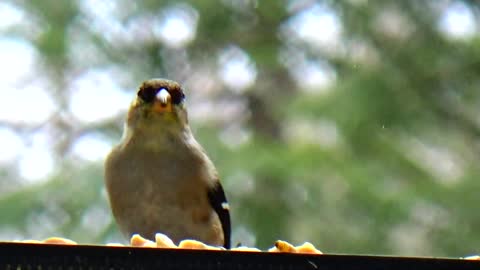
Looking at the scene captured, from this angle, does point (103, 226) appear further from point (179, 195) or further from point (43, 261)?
point (43, 261)

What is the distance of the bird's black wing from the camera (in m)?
4.33

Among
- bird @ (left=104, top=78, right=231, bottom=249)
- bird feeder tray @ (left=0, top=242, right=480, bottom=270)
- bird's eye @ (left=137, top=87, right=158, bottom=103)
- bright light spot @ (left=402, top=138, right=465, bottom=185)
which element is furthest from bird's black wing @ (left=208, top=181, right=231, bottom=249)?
bright light spot @ (left=402, top=138, right=465, bottom=185)

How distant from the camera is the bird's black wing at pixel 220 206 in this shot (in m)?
4.33

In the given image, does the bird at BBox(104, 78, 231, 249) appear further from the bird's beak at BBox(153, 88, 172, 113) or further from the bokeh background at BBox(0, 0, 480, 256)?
the bokeh background at BBox(0, 0, 480, 256)

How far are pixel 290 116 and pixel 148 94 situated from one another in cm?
505

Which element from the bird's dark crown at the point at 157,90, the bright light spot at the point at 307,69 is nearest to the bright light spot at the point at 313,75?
the bright light spot at the point at 307,69

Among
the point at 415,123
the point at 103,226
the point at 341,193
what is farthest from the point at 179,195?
the point at 415,123

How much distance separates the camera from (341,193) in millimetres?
9047

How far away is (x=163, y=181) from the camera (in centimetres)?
419

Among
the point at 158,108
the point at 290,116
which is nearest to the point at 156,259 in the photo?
the point at 158,108

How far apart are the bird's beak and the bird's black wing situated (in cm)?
33

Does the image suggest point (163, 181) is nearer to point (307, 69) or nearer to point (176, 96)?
point (176, 96)

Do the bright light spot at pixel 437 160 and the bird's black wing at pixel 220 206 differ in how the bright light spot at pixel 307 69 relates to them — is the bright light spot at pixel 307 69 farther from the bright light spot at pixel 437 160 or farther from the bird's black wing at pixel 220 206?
the bird's black wing at pixel 220 206

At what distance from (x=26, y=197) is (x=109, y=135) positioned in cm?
94
